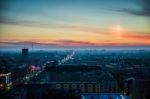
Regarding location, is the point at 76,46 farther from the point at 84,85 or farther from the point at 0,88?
the point at 0,88

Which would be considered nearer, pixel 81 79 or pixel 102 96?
pixel 102 96

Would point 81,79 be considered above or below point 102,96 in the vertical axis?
above

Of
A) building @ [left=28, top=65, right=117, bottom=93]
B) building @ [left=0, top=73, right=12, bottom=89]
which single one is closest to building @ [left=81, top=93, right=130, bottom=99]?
building @ [left=28, top=65, right=117, bottom=93]

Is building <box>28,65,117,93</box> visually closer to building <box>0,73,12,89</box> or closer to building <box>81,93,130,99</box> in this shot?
building <box>81,93,130,99</box>

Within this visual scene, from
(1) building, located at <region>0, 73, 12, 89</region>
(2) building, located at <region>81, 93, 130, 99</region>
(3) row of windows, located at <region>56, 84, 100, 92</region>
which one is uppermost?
(1) building, located at <region>0, 73, 12, 89</region>

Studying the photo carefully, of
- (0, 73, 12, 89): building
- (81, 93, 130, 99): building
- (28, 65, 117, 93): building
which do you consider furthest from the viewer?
(28, 65, 117, 93): building

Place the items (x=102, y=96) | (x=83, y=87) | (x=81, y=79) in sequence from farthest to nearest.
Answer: (x=81, y=79)
(x=83, y=87)
(x=102, y=96)

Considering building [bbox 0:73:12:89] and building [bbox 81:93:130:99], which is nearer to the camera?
building [bbox 81:93:130:99]

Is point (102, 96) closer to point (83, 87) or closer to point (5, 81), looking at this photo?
point (83, 87)

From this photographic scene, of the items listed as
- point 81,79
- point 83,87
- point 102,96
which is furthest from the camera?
point 81,79

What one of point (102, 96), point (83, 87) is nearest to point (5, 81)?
point (83, 87)

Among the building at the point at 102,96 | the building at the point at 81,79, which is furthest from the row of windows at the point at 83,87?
the building at the point at 102,96

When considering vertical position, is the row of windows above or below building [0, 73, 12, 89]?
below

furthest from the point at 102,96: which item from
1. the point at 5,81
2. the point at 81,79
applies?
the point at 5,81
